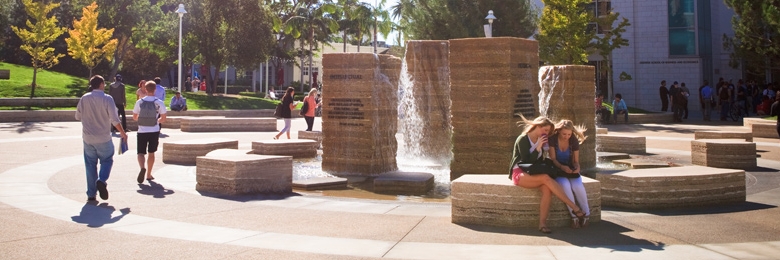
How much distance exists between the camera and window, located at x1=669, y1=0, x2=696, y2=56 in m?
41.3

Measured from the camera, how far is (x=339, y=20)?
213 ft

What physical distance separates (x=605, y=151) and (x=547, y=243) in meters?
11.6

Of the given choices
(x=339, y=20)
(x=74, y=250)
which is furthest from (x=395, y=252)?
(x=339, y=20)

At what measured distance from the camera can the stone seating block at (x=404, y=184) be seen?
11141 mm

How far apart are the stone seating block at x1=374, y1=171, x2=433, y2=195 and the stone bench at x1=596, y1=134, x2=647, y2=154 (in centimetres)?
808

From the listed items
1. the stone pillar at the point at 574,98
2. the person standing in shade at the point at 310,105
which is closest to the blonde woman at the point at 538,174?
the stone pillar at the point at 574,98

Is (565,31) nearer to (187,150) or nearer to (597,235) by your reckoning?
(187,150)

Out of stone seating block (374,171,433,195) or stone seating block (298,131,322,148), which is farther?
stone seating block (298,131,322,148)

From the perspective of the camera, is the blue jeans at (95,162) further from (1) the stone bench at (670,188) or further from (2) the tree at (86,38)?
(2) the tree at (86,38)

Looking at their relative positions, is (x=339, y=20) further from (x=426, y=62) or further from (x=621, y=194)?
(x=621, y=194)

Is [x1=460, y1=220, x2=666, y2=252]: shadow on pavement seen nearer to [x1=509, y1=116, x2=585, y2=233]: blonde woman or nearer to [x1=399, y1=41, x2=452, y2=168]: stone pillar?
[x1=509, y1=116, x2=585, y2=233]: blonde woman

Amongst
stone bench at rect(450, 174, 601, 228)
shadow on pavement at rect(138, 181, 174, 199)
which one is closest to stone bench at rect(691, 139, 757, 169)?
stone bench at rect(450, 174, 601, 228)

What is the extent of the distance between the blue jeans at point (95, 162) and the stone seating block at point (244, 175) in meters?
1.39

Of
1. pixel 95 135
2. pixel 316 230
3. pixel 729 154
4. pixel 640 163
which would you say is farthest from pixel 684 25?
pixel 316 230
